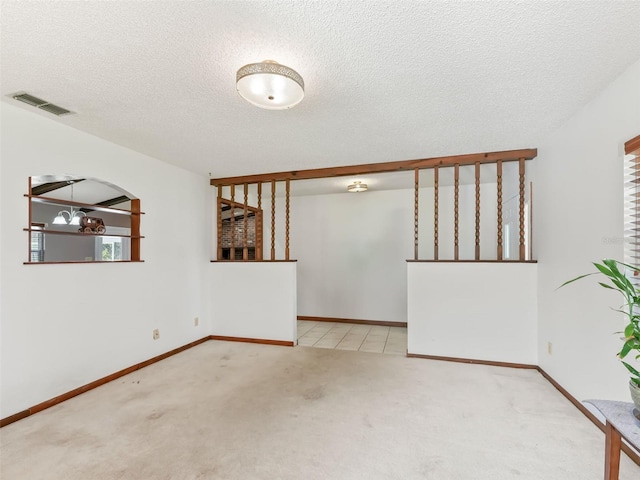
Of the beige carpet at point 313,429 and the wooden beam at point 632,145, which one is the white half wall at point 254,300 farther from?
the wooden beam at point 632,145

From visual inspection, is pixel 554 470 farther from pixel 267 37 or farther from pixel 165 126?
pixel 165 126

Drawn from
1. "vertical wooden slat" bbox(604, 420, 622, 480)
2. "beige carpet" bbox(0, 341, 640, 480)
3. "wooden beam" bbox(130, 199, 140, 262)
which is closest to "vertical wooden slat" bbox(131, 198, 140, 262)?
"wooden beam" bbox(130, 199, 140, 262)

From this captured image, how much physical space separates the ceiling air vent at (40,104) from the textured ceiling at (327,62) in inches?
2.9

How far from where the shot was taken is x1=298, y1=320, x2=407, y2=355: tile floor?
418cm

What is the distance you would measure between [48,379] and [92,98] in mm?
2260

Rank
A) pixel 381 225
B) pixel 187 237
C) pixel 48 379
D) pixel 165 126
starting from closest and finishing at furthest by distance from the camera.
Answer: pixel 48 379
pixel 165 126
pixel 187 237
pixel 381 225

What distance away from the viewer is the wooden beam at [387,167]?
345 centimetres

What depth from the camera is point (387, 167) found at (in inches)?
154

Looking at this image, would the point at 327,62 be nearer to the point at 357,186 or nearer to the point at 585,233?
the point at 585,233

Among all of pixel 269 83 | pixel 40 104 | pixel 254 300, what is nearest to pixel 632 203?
pixel 269 83

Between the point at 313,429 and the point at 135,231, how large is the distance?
278 centimetres

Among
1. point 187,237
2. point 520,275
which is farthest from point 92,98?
point 520,275

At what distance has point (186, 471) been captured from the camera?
70.2 inches

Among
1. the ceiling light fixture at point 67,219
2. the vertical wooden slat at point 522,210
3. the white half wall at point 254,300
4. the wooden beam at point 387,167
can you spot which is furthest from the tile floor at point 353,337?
the ceiling light fixture at point 67,219
